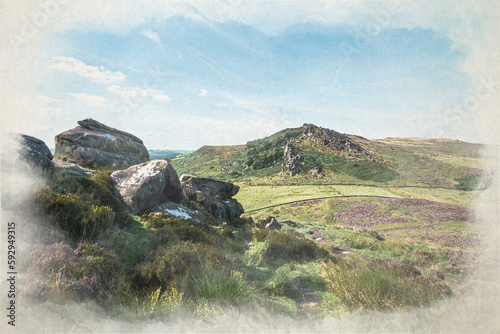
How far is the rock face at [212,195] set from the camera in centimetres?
1620

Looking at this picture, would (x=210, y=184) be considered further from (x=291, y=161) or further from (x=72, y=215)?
(x=291, y=161)

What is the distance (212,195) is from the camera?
19062 mm

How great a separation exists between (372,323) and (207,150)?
171m

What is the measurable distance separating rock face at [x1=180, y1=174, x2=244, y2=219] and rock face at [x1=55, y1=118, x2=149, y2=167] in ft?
16.7

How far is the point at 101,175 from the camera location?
9836 mm

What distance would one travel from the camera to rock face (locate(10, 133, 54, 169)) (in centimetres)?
700

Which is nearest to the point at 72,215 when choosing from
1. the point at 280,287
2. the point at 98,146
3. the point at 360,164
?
the point at 280,287

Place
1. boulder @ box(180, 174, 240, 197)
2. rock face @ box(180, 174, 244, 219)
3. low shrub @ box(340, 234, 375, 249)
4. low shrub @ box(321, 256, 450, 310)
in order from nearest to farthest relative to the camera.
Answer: low shrub @ box(321, 256, 450, 310) < low shrub @ box(340, 234, 375, 249) < rock face @ box(180, 174, 244, 219) < boulder @ box(180, 174, 240, 197)

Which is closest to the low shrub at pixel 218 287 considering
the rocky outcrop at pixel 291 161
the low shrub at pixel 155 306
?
the low shrub at pixel 155 306

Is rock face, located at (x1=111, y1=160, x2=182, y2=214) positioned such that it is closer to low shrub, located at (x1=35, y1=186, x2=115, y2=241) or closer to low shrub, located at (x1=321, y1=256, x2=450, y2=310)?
low shrub, located at (x1=35, y1=186, x2=115, y2=241)

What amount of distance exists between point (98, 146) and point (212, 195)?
10.1 meters

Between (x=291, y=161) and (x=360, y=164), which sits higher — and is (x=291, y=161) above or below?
below

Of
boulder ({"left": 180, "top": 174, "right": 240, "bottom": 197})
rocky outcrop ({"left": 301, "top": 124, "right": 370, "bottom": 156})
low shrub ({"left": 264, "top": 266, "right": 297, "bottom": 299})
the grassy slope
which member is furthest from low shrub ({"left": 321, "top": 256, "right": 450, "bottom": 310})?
rocky outcrop ({"left": 301, "top": 124, "right": 370, "bottom": 156})

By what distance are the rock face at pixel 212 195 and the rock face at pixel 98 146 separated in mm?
5093
